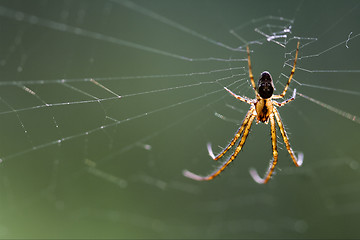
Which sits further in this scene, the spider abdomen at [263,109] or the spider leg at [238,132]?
the spider leg at [238,132]

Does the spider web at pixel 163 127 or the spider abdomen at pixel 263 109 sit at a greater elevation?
the spider web at pixel 163 127

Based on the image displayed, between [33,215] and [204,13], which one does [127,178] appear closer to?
[33,215]

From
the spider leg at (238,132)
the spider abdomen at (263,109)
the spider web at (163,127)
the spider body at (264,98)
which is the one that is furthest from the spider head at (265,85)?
the spider web at (163,127)

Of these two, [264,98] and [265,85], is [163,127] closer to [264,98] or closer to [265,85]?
[264,98]

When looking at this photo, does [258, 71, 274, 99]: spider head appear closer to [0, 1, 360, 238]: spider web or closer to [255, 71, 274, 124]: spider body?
[255, 71, 274, 124]: spider body

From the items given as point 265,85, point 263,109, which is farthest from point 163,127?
point 265,85

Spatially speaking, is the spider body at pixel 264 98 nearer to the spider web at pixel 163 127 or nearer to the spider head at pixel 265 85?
the spider head at pixel 265 85
